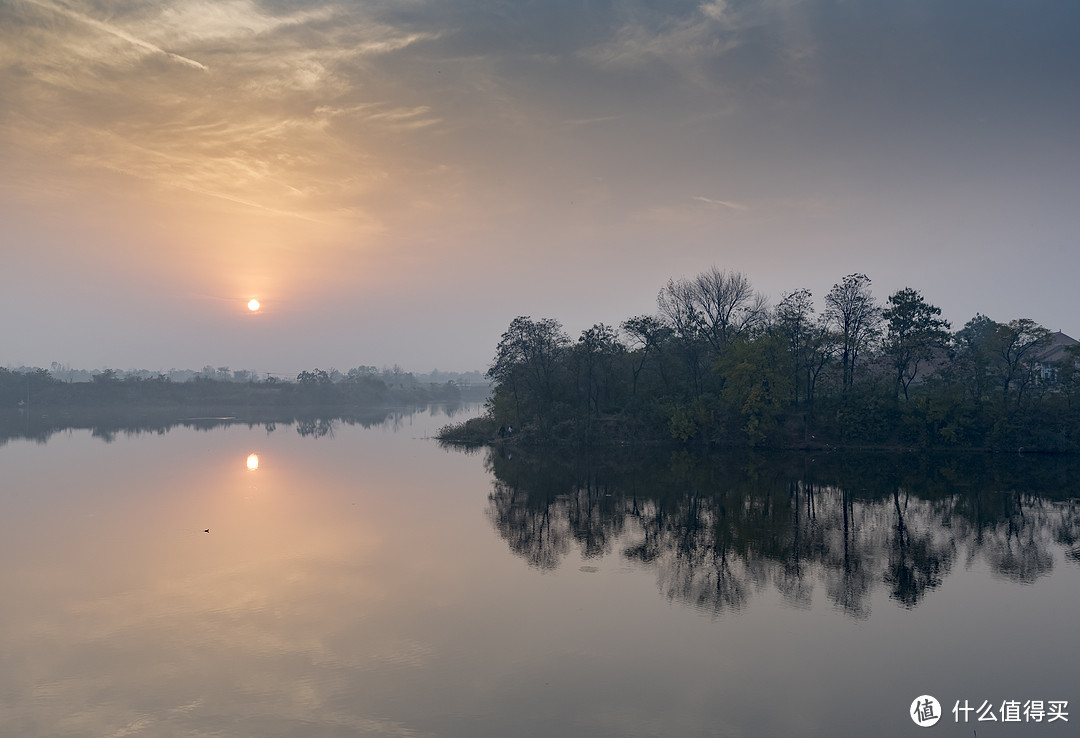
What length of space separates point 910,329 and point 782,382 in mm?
14000

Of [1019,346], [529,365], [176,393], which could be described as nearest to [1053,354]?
[1019,346]

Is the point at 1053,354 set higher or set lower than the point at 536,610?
higher

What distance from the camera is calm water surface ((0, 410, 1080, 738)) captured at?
44.7 feet

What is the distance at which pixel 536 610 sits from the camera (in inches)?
771

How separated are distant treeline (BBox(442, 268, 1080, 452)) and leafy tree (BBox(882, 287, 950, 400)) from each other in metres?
0.10

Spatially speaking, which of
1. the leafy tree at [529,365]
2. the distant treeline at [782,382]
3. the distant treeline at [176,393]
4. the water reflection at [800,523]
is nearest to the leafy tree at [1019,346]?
the distant treeline at [782,382]

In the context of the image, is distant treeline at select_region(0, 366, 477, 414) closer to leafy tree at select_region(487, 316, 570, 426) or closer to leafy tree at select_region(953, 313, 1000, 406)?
leafy tree at select_region(487, 316, 570, 426)

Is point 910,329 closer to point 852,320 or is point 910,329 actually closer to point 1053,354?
point 852,320

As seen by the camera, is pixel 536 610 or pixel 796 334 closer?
pixel 536 610

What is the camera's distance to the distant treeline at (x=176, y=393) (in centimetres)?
14125

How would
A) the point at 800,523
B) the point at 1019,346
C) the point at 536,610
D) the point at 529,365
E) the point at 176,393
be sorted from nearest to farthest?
the point at 536,610 → the point at 800,523 → the point at 1019,346 → the point at 529,365 → the point at 176,393

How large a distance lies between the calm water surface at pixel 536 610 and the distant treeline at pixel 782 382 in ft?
76.2

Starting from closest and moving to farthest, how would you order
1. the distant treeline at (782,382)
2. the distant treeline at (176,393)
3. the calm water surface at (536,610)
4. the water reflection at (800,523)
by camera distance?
the calm water surface at (536,610), the water reflection at (800,523), the distant treeline at (782,382), the distant treeline at (176,393)

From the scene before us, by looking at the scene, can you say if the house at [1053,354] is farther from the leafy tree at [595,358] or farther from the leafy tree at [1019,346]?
the leafy tree at [595,358]
